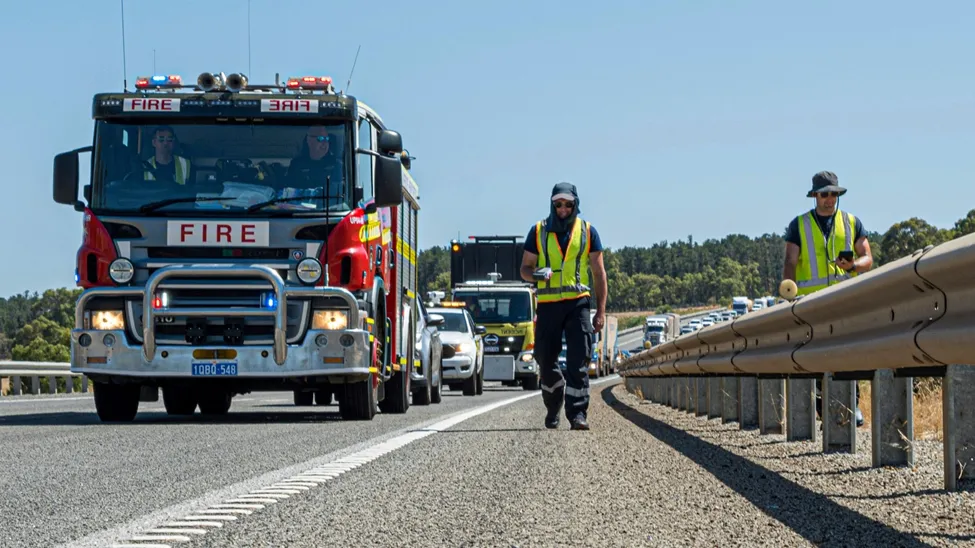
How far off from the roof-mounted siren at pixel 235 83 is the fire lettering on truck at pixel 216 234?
1.47 meters

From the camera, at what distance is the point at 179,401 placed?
1517 centimetres

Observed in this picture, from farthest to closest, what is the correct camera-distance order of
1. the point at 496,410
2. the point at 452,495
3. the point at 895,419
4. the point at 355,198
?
the point at 496,410
the point at 355,198
the point at 895,419
the point at 452,495

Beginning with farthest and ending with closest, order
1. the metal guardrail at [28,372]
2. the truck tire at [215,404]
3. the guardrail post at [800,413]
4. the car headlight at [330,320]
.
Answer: the metal guardrail at [28,372], the truck tire at [215,404], the car headlight at [330,320], the guardrail post at [800,413]

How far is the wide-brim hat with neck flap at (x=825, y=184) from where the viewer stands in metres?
10.3

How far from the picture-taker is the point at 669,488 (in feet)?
20.3

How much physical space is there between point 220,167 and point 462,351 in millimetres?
13267

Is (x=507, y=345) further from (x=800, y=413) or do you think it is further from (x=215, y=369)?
(x=800, y=413)

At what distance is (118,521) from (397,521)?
1017 millimetres

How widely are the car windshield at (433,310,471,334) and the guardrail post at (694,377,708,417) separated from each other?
41.5ft

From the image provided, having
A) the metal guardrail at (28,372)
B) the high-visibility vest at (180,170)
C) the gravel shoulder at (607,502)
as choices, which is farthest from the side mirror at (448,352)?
the gravel shoulder at (607,502)

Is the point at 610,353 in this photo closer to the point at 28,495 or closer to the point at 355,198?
the point at 355,198

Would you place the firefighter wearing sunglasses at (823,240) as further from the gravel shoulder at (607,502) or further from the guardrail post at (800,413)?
the gravel shoulder at (607,502)

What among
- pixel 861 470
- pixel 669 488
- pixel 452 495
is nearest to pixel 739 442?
pixel 861 470

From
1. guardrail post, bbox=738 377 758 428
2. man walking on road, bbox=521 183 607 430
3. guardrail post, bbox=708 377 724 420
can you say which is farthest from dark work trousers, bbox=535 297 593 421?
guardrail post, bbox=708 377 724 420
